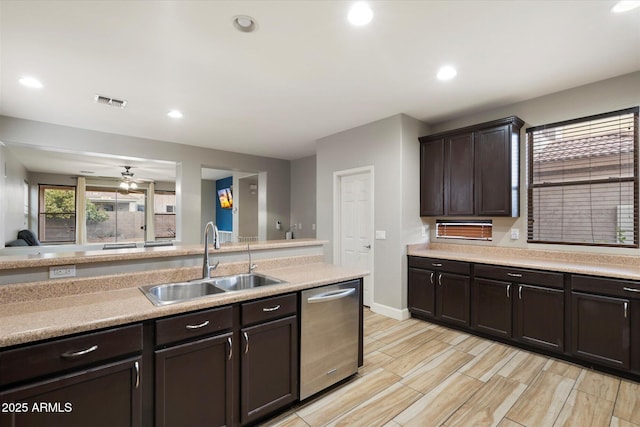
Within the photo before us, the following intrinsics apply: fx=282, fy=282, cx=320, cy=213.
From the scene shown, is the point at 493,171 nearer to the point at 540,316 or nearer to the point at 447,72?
the point at 447,72

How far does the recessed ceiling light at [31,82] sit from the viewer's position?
286 cm

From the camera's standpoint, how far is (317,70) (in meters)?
2.75

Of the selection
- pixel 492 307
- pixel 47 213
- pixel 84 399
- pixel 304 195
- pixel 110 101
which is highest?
pixel 110 101

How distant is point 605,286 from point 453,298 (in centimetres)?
139

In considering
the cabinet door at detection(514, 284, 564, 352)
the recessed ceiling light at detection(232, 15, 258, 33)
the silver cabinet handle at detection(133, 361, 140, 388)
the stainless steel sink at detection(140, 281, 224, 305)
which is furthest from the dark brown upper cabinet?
the silver cabinet handle at detection(133, 361, 140, 388)

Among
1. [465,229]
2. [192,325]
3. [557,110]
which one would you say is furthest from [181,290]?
[557,110]

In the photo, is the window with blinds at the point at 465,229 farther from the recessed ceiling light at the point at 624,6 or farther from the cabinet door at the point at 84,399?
the cabinet door at the point at 84,399

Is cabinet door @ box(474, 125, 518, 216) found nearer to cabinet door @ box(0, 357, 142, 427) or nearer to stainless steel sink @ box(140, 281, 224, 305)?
stainless steel sink @ box(140, 281, 224, 305)

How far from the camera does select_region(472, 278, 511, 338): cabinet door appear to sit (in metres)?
3.09

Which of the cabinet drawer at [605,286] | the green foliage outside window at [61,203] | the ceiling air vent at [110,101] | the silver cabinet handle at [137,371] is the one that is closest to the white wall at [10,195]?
the green foliage outside window at [61,203]

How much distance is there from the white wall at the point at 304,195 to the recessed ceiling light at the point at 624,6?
5.01 meters

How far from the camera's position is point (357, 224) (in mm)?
4598

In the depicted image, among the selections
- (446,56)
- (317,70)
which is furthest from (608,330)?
(317,70)

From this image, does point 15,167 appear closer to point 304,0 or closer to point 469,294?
point 304,0
